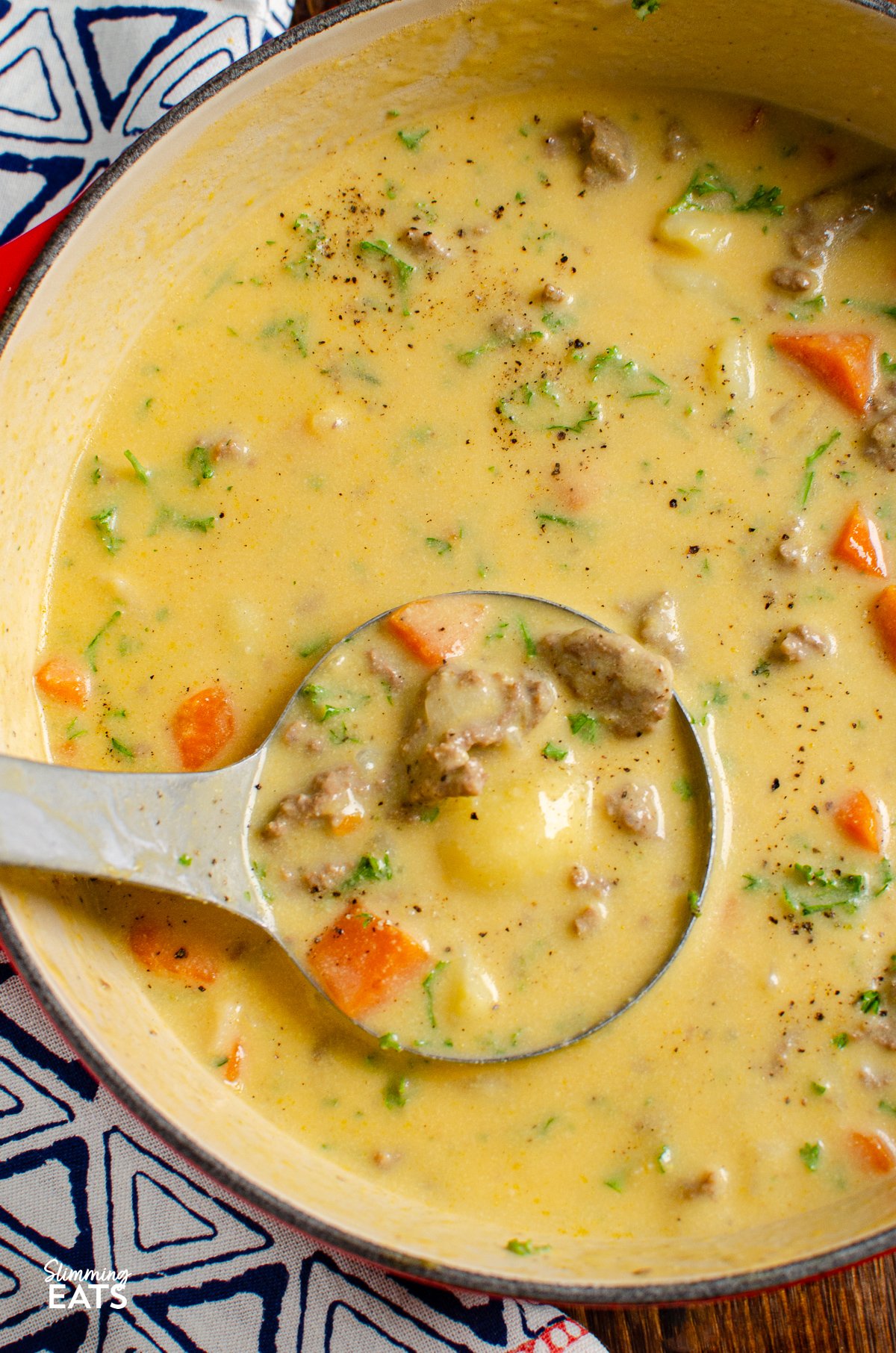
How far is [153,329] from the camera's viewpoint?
10.5ft

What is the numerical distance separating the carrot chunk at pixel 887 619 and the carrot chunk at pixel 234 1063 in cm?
194

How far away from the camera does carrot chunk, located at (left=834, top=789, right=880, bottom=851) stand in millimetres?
2848

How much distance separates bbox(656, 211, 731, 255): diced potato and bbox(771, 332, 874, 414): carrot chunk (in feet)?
1.01

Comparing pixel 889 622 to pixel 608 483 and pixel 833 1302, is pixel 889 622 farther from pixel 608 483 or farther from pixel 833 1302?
pixel 833 1302

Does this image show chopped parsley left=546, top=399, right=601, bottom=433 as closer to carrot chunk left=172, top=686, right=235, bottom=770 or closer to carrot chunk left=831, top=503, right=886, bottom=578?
carrot chunk left=831, top=503, right=886, bottom=578

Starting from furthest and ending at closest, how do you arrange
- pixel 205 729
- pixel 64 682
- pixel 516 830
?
pixel 64 682, pixel 205 729, pixel 516 830

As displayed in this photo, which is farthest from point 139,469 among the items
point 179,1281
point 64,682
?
point 179,1281

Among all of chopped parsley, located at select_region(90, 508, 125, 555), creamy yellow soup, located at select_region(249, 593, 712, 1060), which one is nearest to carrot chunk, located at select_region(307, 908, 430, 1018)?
creamy yellow soup, located at select_region(249, 593, 712, 1060)

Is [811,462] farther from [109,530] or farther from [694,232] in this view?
[109,530]

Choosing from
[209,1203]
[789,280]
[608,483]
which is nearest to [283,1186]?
[209,1203]

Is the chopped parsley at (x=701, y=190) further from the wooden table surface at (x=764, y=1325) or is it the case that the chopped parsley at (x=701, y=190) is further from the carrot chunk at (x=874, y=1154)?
the wooden table surface at (x=764, y=1325)

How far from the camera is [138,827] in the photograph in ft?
8.59

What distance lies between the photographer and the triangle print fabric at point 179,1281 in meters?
2.90

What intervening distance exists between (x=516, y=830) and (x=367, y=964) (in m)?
0.48
